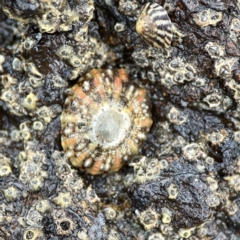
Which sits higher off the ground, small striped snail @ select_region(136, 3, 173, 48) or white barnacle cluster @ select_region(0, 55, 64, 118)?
small striped snail @ select_region(136, 3, 173, 48)

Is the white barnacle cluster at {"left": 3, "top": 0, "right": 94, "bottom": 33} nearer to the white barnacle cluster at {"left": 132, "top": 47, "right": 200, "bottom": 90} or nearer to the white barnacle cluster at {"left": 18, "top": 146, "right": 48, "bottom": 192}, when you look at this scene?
the white barnacle cluster at {"left": 132, "top": 47, "right": 200, "bottom": 90}

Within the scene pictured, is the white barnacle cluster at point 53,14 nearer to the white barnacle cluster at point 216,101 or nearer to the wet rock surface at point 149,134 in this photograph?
the wet rock surface at point 149,134

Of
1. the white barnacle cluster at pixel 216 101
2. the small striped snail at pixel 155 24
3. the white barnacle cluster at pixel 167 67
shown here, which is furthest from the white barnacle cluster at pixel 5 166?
the white barnacle cluster at pixel 216 101

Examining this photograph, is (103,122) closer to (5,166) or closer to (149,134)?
(149,134)

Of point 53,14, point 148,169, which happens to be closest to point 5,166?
point 148,169

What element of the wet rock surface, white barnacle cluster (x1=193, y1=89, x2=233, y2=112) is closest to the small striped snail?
the wet rock surface

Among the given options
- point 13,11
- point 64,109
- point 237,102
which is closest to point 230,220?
point 237,102
